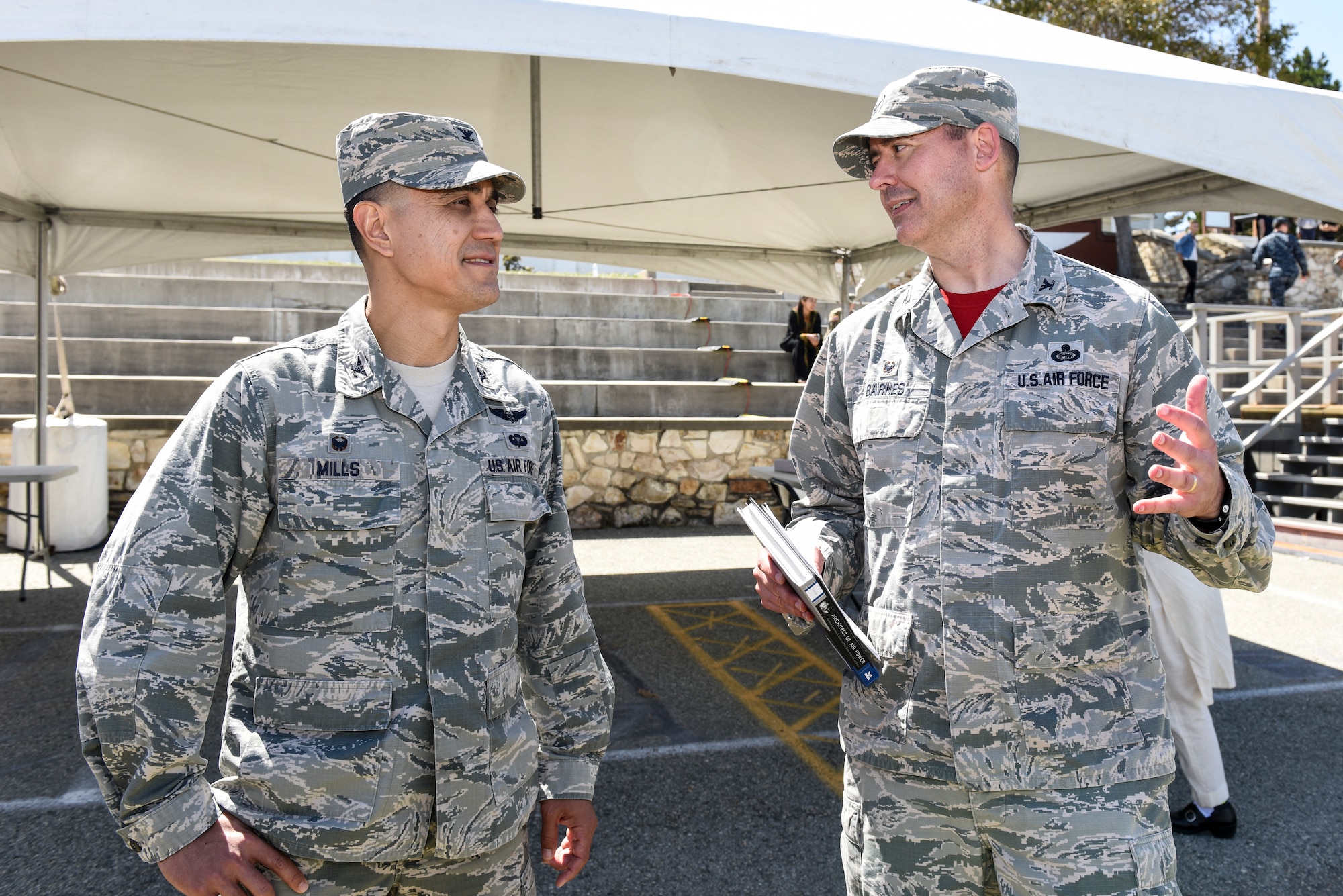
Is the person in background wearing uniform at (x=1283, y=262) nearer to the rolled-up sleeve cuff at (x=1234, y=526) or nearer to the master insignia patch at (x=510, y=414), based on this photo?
the rolled-up sleeve cuff at (x=1234, y=526)

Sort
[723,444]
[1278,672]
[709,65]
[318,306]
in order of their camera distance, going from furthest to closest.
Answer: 1. [318,306]
2. [723,444]
3. [1278,672]
4. [709,65]

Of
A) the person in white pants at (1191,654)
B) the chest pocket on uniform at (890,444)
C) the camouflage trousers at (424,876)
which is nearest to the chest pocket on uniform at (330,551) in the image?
the camouflage trousers at (424,876)

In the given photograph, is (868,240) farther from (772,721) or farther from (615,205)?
(772,721)

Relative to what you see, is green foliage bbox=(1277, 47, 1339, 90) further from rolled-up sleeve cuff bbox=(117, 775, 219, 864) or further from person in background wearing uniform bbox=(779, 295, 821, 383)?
rolled-up sleeve cuff bbox=(117, 775, 219, 864)

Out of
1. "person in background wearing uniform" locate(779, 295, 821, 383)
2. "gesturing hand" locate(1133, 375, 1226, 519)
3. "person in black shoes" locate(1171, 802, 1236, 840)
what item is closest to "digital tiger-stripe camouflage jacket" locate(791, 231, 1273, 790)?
"gesturing hand" locate(1133, 375, 1226, 519)

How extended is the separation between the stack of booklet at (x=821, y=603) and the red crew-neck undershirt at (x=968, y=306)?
587mm

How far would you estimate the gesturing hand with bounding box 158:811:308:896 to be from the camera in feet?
4.60

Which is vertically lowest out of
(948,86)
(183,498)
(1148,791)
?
(1148,791)

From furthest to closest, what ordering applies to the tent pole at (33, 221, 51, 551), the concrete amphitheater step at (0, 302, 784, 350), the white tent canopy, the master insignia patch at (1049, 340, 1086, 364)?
1. the concrete amphitheater step at (0, 302, 784, 350)
2. the tent pole at (33, 221, 51, 551)
3. the white tent canopy
4. the master insignia patch at (1049, 340, 1086, 364)

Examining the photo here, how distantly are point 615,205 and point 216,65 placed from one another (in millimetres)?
2904

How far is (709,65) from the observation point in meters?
3.04

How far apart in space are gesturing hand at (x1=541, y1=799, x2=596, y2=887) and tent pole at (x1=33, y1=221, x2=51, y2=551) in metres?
5.99

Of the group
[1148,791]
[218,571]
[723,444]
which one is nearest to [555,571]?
[218,571]

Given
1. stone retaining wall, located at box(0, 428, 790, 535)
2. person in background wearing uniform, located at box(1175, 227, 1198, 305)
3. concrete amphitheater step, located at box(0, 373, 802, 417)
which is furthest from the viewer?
person in background wearing uniform, located at box(1175, 227, 1198, 305)
